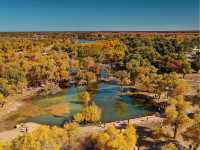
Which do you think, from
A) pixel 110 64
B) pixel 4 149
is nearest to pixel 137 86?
pixel 110 64

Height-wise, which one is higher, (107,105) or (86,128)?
(107,105)

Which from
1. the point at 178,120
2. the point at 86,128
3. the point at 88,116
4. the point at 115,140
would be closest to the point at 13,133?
the point at 86,128

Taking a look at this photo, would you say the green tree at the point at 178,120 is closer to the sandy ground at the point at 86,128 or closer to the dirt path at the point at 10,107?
the sandy ground at the point at 86,128

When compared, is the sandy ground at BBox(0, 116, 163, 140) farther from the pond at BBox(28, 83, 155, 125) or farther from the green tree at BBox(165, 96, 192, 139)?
the green tree at BBox(165, 96, 192, 139)

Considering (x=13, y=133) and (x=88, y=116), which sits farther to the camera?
(x=88, y=116)

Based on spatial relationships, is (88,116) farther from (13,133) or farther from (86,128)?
(13,133)

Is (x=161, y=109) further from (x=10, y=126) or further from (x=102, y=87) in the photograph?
(x=10, y=126)

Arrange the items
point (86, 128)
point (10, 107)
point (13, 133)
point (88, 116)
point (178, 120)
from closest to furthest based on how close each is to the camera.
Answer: point (178, 120), point (13, 133), point (86, 128), point (88, 116), point (10, 107)

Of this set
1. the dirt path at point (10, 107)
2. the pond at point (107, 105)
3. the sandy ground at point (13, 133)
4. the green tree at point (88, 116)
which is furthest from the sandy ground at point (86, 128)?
the dirt path at point (10, 107)

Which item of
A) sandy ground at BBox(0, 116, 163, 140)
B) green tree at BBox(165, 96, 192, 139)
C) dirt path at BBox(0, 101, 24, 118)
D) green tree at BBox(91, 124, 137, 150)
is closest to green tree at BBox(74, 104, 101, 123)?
sandy ground at BBox(0, 116, 163, 140)
